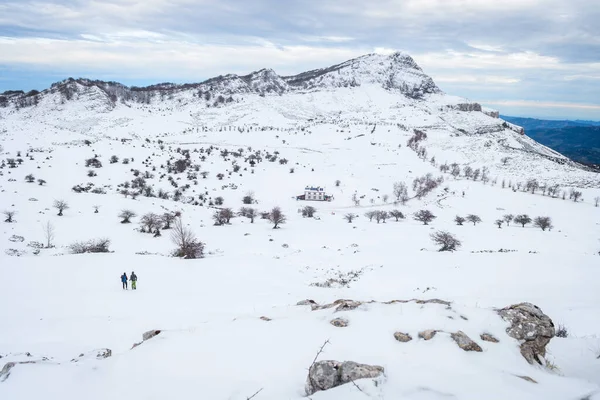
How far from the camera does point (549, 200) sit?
79.6m

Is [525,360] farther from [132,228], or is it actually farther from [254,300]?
[132,228]

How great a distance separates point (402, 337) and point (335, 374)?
2.66 m

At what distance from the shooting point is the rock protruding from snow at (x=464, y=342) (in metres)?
7.49

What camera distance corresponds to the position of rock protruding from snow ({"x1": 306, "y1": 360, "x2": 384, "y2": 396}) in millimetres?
6004

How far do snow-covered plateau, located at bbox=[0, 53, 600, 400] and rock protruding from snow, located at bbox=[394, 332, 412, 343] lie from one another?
0.06m

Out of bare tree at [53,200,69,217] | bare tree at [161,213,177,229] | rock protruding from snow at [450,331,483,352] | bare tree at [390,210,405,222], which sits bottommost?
bare tree at [390,210,405,222]

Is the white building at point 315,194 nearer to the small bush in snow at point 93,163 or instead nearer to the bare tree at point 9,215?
the small bush in snow at point 93,163

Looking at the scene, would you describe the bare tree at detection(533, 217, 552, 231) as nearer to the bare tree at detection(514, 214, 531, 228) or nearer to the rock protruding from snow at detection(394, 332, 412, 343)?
the bare tree at detection(514, 214, 531, 228)

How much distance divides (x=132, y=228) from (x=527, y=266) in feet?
124

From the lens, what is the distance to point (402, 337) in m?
8.06

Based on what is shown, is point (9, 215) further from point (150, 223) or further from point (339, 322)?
point (339, 322)

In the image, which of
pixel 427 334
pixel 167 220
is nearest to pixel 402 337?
pixel 427 334

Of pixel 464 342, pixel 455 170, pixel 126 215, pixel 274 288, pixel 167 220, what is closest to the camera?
pixel 464 342

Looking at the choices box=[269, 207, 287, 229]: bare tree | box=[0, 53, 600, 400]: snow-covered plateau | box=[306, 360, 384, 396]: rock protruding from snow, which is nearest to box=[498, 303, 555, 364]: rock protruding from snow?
box=[0, 53, 600, 400]: snow-covered plateau
